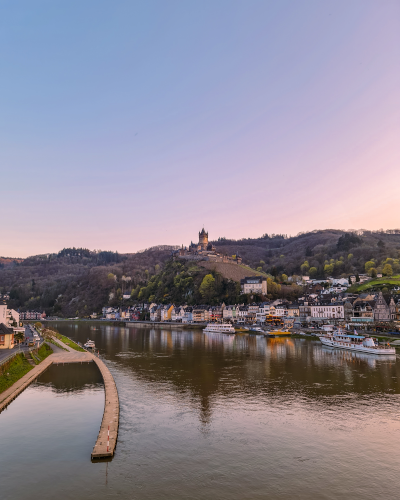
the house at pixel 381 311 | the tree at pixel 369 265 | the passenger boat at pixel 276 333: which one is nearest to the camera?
the passenger boat at pixel 276 333

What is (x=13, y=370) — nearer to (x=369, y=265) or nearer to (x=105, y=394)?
(x=105, y=394)

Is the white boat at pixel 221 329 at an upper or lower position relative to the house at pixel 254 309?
lower

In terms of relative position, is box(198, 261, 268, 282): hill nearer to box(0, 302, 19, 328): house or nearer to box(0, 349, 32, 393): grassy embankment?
box(0, 302, 19, 328): house

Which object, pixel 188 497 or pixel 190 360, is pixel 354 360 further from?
pixel 188 497

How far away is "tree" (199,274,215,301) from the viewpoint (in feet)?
501

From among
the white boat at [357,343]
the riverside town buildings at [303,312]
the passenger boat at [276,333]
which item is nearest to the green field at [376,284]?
the riverside town buildings at [303,312]

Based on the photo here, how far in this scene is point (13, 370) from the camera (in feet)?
113

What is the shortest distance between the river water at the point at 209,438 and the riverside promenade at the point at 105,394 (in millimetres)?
572

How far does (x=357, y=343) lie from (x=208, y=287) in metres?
94.6

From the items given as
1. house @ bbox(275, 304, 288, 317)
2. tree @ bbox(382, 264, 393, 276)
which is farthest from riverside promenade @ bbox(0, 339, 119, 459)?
tree @ bbox(382, 264, 393, 276)

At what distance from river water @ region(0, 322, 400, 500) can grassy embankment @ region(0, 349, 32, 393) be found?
1.95 meters

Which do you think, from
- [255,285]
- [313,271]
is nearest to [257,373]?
[255,285]

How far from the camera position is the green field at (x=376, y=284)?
12219 cm

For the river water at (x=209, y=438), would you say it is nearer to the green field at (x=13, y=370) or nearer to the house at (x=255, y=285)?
the green field at (x=13, y=370)
